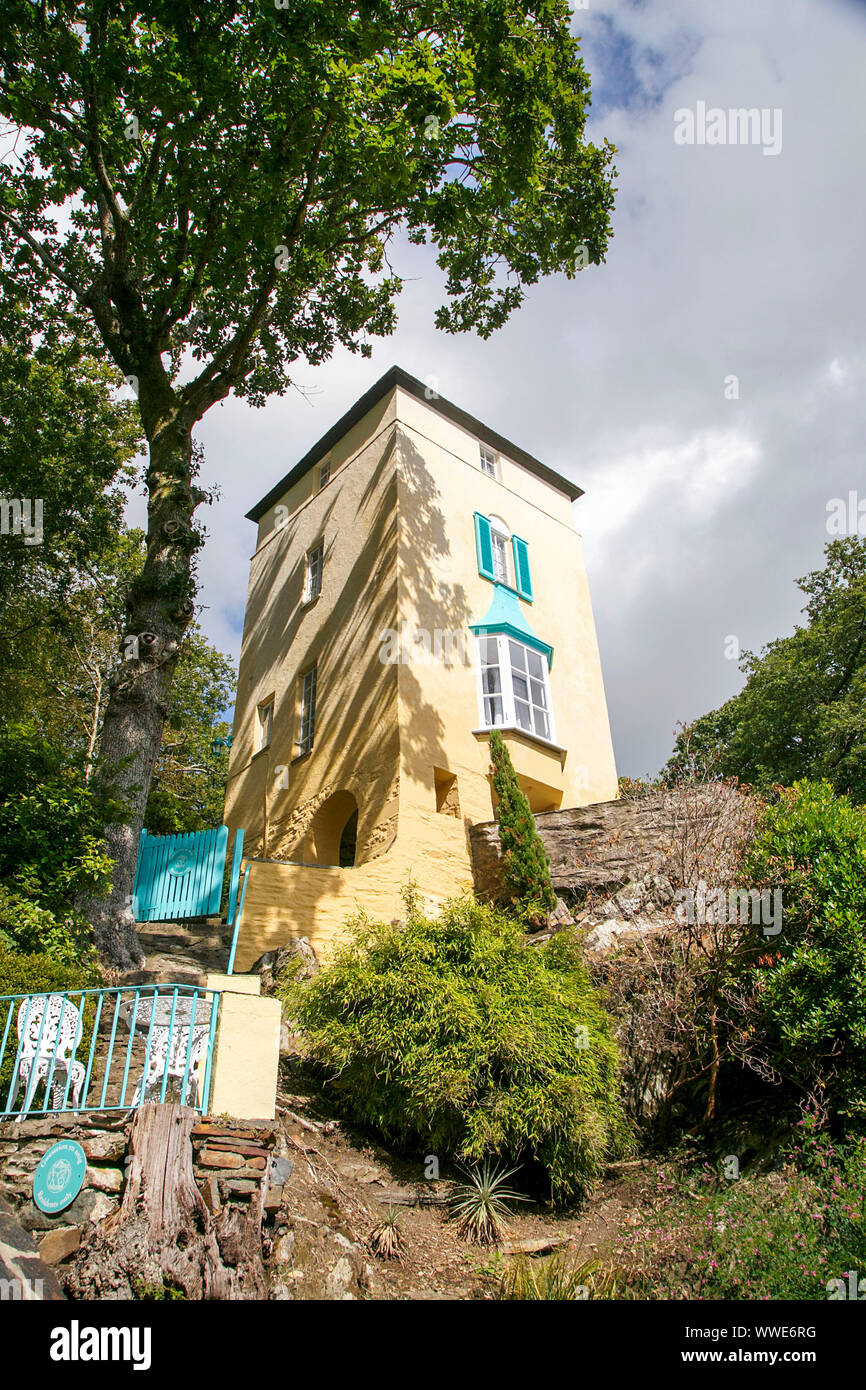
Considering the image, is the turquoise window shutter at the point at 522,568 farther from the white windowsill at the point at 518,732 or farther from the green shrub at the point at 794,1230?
the green shrub at the point at 794,1230

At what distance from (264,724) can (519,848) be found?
827cm

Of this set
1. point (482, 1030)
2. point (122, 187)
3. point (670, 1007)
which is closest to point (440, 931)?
point (482, 1030)

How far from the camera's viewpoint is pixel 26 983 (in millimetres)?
6523

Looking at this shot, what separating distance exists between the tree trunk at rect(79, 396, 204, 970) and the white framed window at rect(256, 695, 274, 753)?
7.46 m

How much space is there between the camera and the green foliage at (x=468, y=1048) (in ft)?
24.2

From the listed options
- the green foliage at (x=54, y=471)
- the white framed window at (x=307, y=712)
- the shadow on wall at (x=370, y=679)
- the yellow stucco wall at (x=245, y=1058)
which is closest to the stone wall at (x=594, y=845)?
the shadow on wall at (x=370, y=679)

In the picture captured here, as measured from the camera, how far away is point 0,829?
26.9 feet

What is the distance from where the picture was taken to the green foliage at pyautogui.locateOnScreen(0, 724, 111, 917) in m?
8.15

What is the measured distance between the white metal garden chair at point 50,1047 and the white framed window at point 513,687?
421 inches

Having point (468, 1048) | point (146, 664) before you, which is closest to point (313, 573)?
point (146, 664)

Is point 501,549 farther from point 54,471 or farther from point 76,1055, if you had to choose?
point 76,1055

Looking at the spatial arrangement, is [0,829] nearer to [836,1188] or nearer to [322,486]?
[836,1188]

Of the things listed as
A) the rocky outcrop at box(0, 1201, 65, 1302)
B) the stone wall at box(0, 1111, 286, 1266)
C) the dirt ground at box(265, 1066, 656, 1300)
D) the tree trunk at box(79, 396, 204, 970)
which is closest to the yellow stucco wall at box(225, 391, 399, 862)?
the tree trunk at box(79, 396, 204, 970)

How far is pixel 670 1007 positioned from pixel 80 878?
6172 millimetres
